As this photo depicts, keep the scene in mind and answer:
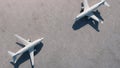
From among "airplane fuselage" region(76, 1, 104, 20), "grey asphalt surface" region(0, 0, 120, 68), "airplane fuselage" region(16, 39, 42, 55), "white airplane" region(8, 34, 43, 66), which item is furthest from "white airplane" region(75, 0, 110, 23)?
"white airplane" region(8, 34, 43, 66)

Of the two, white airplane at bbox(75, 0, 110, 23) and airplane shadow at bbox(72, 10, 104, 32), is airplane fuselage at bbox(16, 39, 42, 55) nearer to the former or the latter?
airplane shadow at bbox(72, 10, 104, 32)

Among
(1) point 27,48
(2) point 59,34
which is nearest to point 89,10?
(2) point 59,34

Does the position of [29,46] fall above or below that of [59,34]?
above

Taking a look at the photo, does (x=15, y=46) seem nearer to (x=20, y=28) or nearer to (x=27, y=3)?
(x=20, y=28)

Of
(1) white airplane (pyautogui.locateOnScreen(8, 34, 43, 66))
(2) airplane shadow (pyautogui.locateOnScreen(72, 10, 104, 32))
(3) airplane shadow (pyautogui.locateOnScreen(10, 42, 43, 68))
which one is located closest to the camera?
(1) white airplane (pyautogui.locateOnScreen(8, 34, 43, 66))

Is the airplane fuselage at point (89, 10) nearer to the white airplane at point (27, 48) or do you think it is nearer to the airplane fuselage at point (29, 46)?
the white airplane at point (27, 48)

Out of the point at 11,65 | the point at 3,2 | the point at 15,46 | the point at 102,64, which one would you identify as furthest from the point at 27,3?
the point at 102,64

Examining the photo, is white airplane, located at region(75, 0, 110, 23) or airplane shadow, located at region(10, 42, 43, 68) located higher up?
white airplane, located at region(75, 0, 110, 23)

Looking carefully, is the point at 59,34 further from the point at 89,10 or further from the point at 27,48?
the point at 89,10
